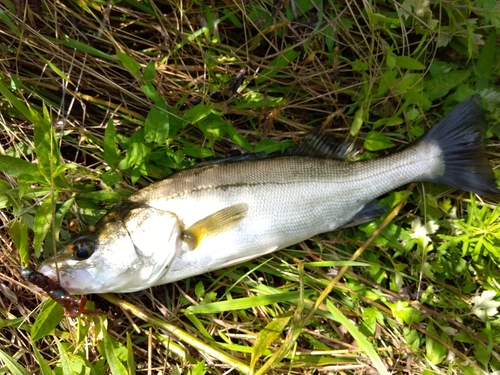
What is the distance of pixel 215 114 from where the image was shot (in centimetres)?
233

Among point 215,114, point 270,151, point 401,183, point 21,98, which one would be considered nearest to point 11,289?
point 21,98

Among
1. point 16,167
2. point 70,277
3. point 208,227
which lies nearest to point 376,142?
point 208,227

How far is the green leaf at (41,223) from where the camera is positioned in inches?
81.8

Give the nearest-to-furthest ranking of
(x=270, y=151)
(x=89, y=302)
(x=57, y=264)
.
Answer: (x=57, y=264) → (x=89, y=302) → (x=270, y=151)

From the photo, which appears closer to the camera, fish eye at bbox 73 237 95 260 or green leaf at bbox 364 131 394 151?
fish eye at bbox 73 237 95 260

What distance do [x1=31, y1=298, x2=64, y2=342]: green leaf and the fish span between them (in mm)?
237

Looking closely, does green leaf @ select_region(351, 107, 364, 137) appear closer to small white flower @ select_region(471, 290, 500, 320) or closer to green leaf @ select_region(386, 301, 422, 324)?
green leaf @ select_region(386, 301, 422, 324)

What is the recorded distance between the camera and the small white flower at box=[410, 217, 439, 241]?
2.38 m

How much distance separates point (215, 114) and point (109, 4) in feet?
3.05

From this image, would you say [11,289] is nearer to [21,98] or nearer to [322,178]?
[21,98]

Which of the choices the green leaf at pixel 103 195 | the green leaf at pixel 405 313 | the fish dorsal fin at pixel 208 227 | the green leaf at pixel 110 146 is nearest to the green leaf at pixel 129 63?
the green leaf at pixel 110 146

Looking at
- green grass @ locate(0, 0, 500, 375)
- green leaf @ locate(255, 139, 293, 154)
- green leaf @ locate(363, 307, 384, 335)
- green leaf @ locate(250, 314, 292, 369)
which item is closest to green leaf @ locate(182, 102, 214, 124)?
green grass @ locate(0, 0, 500, 375)

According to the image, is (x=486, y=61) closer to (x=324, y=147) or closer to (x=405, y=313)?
(x=324, y=147)

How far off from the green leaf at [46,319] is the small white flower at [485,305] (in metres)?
2.37
